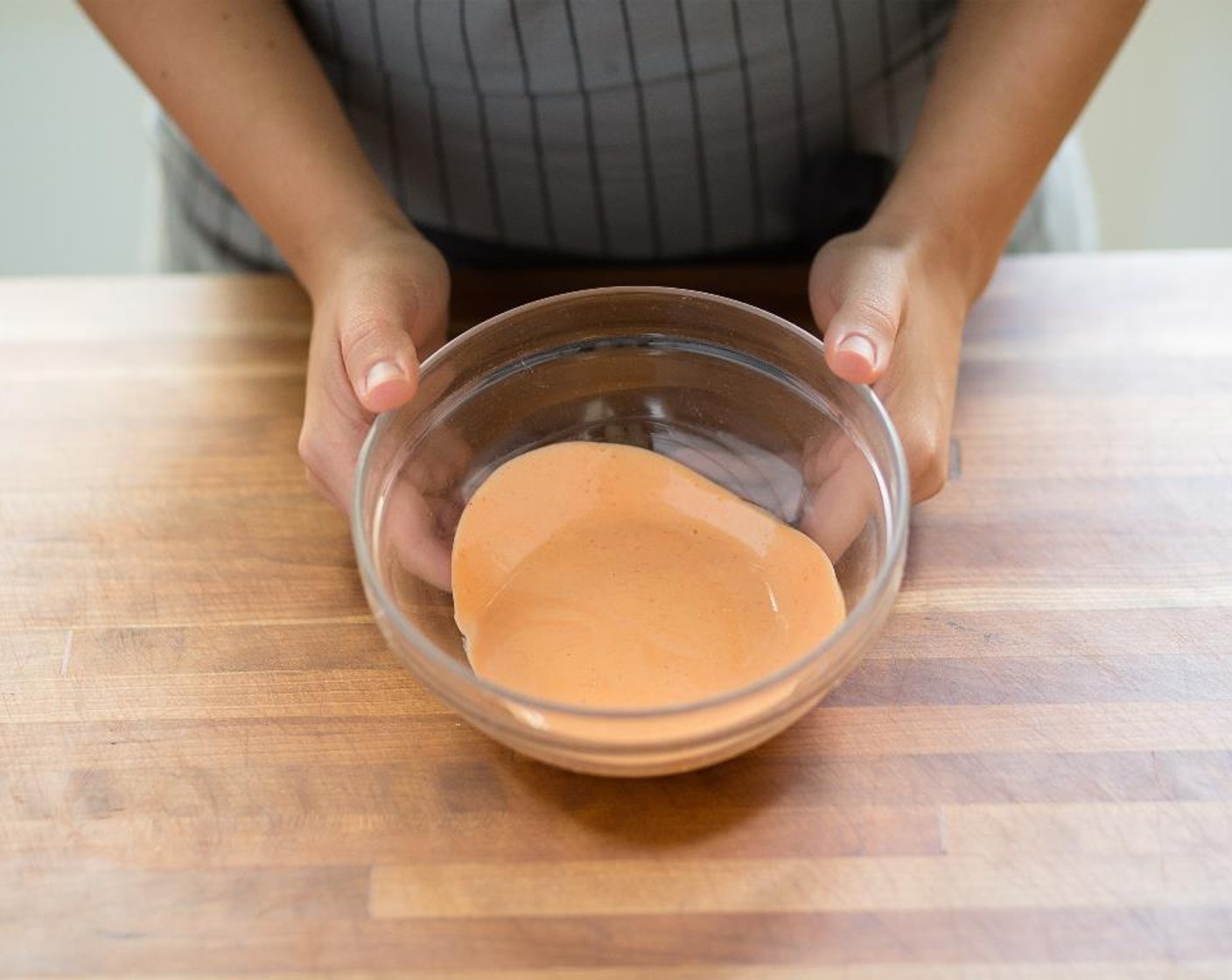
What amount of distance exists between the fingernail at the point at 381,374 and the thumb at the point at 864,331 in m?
0.23

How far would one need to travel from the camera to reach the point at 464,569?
0.72m

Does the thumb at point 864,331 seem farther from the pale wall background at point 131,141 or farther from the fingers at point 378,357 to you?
the pale wall background at point 131,141

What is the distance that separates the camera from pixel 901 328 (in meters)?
0.77

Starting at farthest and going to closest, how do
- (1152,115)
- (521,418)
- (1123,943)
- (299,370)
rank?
(1152,115) < (299,370) < (521,418) < (1123,943)

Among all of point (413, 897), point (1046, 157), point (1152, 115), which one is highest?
point (1046, 157)

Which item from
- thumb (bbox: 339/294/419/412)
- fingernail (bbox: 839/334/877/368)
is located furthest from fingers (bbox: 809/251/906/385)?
thumb (bbox: 339/294/419/412)

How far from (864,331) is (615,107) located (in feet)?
0.93

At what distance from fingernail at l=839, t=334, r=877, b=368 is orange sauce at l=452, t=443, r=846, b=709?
0.34ft

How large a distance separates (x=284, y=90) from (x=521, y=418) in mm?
281

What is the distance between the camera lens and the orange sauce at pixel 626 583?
0.66 metres

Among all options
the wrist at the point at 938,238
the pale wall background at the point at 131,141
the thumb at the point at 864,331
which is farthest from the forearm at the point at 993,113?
the pale wall background at the point at 131,141

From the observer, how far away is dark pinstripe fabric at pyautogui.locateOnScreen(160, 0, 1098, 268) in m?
0.84

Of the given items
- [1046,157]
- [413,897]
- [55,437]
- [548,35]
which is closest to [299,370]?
[55,437]

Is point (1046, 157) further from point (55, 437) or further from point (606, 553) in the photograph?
point (55, 437)
